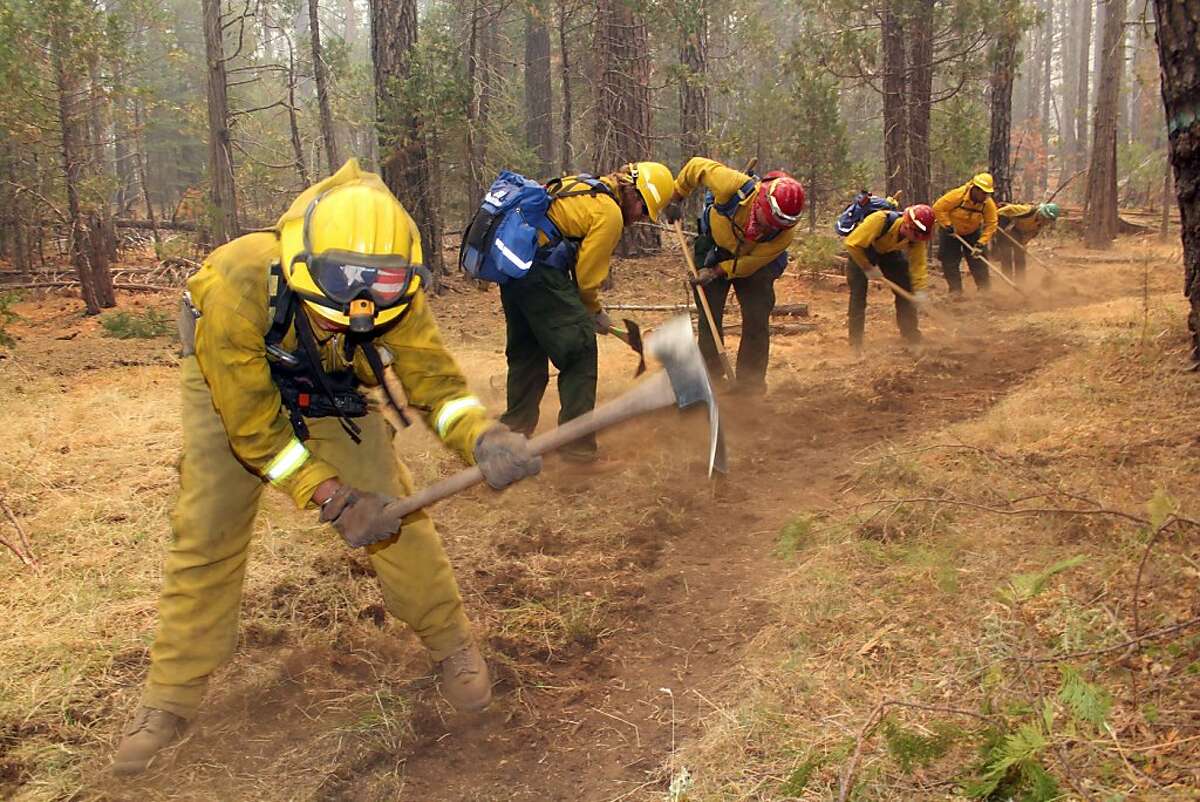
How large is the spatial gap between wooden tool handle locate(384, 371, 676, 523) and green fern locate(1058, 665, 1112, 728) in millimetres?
1576

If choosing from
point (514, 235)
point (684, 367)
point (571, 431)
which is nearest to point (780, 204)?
point (514, 235)

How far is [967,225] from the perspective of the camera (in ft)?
38.8

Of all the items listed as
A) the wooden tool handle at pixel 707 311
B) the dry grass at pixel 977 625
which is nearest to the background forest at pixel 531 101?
the wooden tool handle at pixel 707 311

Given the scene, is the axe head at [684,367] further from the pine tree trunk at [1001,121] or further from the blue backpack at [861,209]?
the pine tree trunk at [1001,121]

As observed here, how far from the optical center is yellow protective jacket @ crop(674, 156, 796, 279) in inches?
275

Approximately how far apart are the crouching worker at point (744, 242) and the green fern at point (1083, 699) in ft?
15.3

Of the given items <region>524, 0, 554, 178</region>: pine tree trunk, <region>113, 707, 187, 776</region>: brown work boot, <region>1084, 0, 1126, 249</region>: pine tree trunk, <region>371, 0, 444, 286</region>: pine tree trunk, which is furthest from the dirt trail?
<region>524, 0, 554, 178</region>: pine tree trunk

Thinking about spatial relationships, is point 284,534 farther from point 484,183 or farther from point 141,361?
point 484,183

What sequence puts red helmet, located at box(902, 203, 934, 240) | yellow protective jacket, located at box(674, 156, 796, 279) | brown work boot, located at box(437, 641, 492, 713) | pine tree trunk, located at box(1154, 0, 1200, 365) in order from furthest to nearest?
red helmet, located at box(902, 203, 934, 240)
yellow protective jacket, located at box(674, 156, 796, 279)
pine tree trunk, located at box(1154, 0, 1200, 365)
brown work boot, located at box(437, 641, 492, 713)

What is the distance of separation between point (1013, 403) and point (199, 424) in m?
5.31

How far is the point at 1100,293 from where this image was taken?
1241 cm

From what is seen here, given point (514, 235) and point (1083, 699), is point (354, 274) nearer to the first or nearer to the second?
point (1083, 699)

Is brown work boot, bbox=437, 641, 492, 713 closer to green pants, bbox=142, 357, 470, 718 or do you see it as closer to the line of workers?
the line of workers

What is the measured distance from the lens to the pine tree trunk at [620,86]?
13508mm
